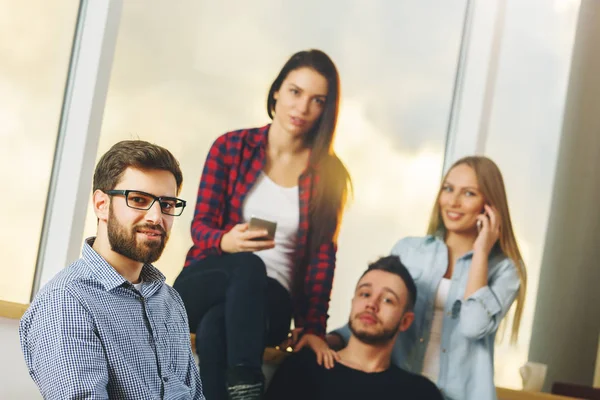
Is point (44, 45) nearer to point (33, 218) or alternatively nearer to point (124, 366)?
point (33, 218)

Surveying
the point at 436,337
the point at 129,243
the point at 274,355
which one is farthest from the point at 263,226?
the point at 129,243

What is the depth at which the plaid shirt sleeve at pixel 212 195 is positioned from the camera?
10.2 feet

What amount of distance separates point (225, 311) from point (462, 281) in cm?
112

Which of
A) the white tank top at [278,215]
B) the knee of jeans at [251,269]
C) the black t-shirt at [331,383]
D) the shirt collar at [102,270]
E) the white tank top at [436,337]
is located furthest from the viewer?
the white tank top at [436,337]

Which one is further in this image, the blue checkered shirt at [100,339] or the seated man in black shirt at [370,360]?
the seated man in black shirt at [370,360]

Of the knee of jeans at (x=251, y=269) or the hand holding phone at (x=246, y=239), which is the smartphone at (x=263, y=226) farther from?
the knee of jeans at (x=251, y=269)

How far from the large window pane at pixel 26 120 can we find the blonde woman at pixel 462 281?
1.21 metres

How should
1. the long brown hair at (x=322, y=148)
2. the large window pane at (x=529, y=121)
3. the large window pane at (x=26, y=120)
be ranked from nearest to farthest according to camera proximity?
the large window pane at (x=26, y=120)
the long brown hair at (x=322, y=148)
the large window pane at (x=529, y=121)

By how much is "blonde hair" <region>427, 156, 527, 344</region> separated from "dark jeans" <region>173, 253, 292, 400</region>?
934 mm

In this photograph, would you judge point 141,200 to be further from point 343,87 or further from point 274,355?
point 343,87

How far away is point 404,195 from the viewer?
3793mm

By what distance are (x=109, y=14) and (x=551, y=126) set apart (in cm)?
221

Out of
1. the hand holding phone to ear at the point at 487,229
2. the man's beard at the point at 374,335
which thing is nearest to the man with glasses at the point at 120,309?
the man's beard at the point at 374,335

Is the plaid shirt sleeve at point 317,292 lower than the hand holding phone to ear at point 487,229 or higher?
lower
